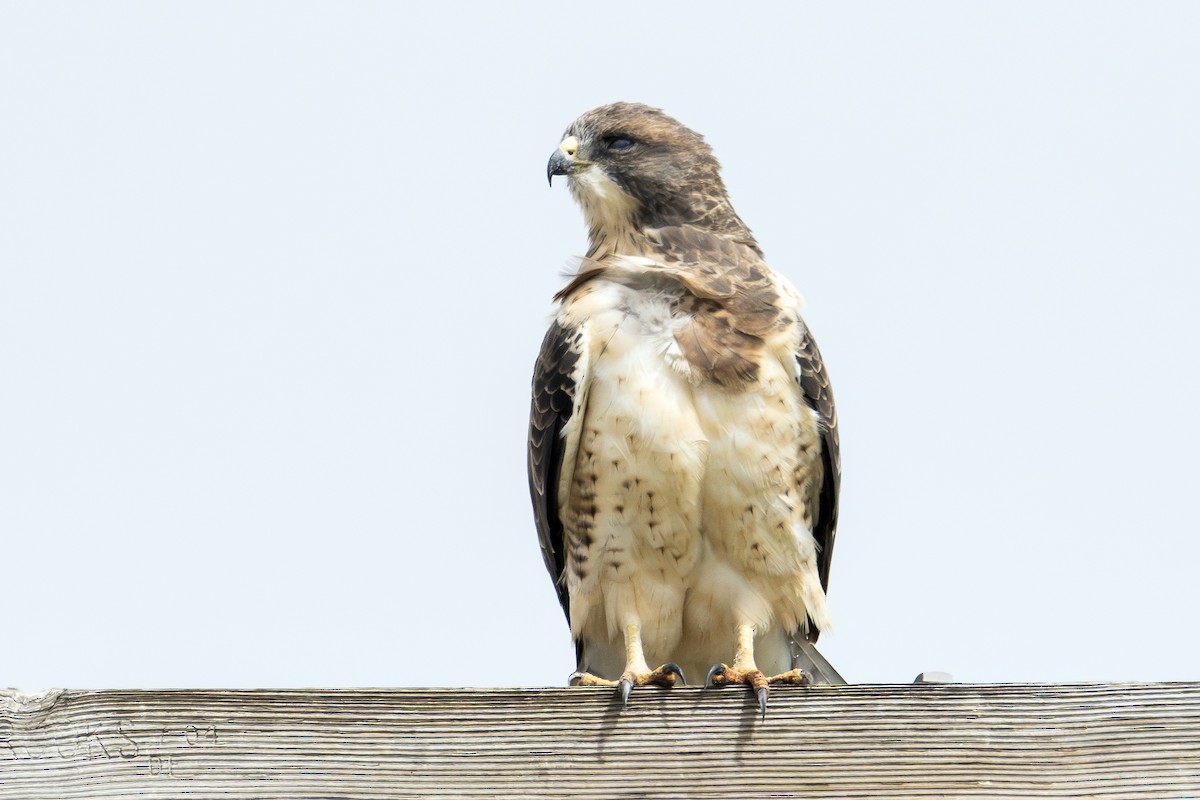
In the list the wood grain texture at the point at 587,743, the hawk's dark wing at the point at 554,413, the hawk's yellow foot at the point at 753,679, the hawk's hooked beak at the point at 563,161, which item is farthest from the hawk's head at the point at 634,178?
the wood grain texture at the point at 587,743

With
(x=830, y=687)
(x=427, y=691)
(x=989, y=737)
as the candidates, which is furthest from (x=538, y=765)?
(x=989, y=737)

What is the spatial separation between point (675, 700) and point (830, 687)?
310 millimetres

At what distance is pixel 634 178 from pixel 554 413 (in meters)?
1.04

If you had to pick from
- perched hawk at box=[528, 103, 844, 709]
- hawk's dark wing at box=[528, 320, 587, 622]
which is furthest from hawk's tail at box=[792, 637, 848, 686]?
hawk's dark wing at box=[528, 320, 587, 622]

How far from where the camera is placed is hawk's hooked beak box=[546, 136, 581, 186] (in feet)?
16.0

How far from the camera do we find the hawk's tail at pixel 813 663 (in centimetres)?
447

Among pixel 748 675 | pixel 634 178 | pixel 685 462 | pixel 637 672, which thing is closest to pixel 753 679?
pixel 748 675

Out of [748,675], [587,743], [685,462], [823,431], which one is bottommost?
[587,743]

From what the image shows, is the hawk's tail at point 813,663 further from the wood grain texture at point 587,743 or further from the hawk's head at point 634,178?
the wood grain texture at point 587,743

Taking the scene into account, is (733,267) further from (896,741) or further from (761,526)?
(896,741)

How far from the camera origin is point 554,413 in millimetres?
4320

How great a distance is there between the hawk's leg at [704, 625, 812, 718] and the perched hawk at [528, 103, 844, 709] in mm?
13

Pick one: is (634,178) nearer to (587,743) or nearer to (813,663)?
(813,663)

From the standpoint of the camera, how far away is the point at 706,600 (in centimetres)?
440
